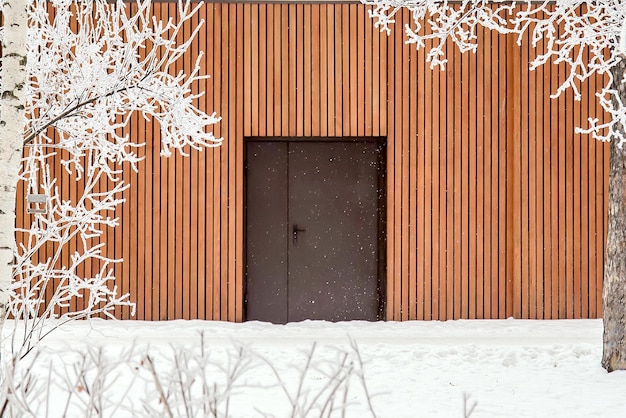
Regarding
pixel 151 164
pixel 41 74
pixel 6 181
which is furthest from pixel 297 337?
pixel 6 181

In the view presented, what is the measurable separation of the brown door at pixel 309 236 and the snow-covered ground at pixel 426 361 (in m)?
0.33

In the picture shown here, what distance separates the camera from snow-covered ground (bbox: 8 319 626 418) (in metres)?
4.74

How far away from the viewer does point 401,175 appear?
8.91 m

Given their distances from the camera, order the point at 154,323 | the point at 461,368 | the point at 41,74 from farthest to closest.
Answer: the point at 154,323, the point at 461,368, the point at 41,74

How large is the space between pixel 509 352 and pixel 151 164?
16.2 ft

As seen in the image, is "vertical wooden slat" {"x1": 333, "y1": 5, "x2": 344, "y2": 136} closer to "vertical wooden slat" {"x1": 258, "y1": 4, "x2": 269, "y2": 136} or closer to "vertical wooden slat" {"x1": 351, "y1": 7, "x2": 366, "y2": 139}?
"vertical wooden slat" {"x1": 351, "y1": 7, "x2": 366, "y2": 139}

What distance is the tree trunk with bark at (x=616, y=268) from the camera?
5.48 m

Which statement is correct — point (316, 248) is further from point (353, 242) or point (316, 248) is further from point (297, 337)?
point (297, 337)

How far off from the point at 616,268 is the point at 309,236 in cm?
420

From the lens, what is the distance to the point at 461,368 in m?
6.09

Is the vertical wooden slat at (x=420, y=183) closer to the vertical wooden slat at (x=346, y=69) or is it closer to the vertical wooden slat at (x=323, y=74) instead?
the vertical wooden slat at (x=346, y=69)

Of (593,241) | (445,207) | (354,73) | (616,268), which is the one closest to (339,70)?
(354,73)

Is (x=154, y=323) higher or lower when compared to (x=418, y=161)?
lower

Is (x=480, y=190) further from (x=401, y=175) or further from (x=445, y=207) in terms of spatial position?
(x=401, y=175)
